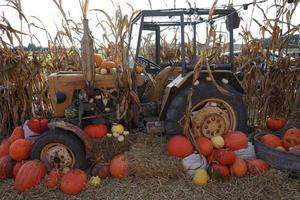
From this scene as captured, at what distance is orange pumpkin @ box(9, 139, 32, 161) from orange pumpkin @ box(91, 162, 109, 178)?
2.61 ft

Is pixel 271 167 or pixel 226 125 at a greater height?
pixel 226 125

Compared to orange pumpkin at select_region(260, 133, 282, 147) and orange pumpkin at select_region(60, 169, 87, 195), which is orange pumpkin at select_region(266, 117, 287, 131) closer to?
orange pumpkin at select_region(260, 133, 282, 147)

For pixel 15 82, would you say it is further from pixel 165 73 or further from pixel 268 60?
pixel 268 60

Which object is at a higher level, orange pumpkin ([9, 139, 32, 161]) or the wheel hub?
the wheel hub

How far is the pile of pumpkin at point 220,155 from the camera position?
3014mm

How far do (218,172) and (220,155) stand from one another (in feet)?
0.62

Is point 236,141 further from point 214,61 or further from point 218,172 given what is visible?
point 214,61

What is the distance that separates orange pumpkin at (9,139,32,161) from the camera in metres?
3.20

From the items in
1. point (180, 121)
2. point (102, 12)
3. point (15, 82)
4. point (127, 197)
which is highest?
point (102, 12)

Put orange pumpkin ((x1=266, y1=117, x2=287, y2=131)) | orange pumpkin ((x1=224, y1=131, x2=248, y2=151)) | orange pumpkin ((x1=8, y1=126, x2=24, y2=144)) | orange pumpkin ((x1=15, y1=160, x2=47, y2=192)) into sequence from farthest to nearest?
orange pumpkin ((x1=266, y1=117, x2=287, y2=131)) → orange pumpkin ((x1=8, y1=126, x2=24, y2=144)) → orange pumpkin ((x1=224, y1=131, x2=248, y2=151)) → orange pumpkin ((x1=15, y1=160, x2=47, y2=192))

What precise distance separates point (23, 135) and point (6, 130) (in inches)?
38.9

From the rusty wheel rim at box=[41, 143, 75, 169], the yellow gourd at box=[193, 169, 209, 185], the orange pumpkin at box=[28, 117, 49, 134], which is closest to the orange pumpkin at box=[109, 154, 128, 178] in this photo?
the rusty wheel rim at box=[41, 143, 75, 169]

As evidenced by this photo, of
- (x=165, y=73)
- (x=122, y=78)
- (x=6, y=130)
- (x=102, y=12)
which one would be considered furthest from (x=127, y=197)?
(x=6, y=130)

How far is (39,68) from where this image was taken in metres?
4.50
